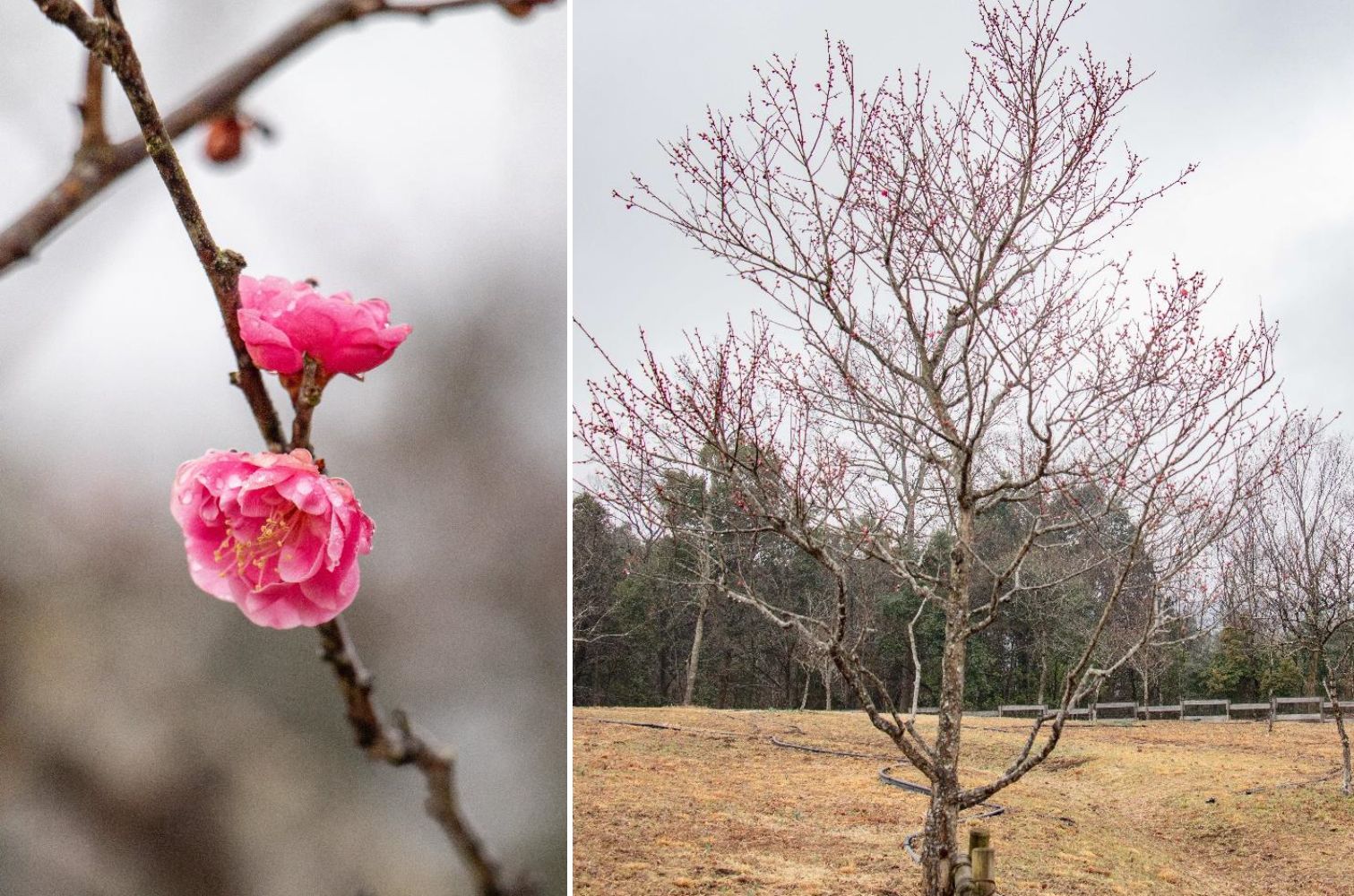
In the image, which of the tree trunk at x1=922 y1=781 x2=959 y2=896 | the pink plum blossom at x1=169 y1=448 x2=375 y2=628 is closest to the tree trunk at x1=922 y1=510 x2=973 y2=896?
the tree trunk at x1=922 y1=781 x2=959 y2=896

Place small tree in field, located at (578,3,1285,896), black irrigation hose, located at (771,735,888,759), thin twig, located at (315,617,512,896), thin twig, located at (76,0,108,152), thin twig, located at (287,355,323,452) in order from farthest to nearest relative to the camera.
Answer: black irrigation hose, located at (771,735,888,759)
small tree in field, located at (578,3,1285,896)
thin twig, located at (76,0,108,152)
thin twig, located at (287,355,323,452)
thin twig, located at (315,617,512,896)

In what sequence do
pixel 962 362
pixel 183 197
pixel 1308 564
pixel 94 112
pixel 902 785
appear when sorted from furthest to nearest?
pixel 902 785 < pixel 1308 564 < pixel 962 362 < pixel 94 112 < pixel 183 197

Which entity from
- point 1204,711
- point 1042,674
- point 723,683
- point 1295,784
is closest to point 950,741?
point 1042,674

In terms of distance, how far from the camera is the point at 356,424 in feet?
5.11

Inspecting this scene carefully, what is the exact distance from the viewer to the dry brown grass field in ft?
9.56

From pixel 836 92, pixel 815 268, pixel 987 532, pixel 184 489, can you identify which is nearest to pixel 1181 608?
pixel 987 532

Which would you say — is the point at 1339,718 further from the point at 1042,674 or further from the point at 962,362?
the point at 962,362

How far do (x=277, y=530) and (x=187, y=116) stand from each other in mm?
754

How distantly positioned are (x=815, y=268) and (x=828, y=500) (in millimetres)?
622

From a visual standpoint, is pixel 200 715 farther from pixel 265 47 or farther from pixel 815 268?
pixel 815 268

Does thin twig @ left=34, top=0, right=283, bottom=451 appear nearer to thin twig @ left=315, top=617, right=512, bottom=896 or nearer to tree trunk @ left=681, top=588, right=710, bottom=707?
thin twig @ left=315, top=617, right=512, bottom=896

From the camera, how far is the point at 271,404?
1.78ft

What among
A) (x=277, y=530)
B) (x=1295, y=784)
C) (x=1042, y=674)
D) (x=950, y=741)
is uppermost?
(x=277, y=530)

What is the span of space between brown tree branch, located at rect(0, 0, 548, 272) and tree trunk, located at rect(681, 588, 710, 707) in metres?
2.43
